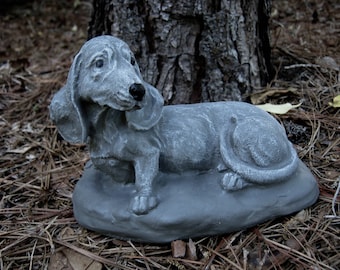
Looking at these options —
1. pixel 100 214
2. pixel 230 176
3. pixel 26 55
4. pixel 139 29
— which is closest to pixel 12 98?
pixel 26 55

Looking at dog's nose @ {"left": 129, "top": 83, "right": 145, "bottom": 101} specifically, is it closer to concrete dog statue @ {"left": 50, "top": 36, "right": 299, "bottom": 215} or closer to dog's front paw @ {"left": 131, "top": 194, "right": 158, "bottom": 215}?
concrete dog statue @ {"left": 50, "top": 36, "right": 299, "bottom": 215}

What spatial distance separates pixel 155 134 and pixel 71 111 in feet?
1.31

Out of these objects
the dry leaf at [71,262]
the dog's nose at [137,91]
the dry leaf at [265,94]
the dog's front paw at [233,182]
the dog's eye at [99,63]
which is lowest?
the dry leaf at [71,262]

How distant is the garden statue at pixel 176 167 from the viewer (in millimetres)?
2164

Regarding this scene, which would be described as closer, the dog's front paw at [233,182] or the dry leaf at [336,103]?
the dog's front paw at [233,182]

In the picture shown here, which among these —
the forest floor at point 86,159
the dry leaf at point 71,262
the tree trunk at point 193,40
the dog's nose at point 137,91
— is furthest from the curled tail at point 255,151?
→ the tree trunk at point 193,40

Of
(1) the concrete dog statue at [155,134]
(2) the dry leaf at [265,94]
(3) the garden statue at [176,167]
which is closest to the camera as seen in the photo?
(1) the concrete dog statue at [155,134]

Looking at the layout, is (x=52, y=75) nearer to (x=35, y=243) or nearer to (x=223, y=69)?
(x=223, y=69)

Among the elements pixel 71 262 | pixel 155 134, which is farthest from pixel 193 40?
pixel 71 262

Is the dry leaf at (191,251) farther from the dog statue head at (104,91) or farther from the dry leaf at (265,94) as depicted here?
the dry leaf at (265,94)

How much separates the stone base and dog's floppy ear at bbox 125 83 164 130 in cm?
29

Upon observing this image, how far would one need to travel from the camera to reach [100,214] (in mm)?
2264

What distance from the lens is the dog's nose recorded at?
1907mm

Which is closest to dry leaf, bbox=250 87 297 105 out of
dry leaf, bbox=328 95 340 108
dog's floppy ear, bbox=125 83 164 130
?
dry leaf, bbox=328 95 340 108
